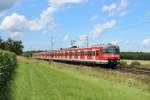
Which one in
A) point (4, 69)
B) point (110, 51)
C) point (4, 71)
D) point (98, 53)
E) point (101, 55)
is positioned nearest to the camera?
point (4, 71)

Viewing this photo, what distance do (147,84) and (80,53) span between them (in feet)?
121

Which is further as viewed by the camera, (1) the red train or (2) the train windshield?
(2) the train windshield

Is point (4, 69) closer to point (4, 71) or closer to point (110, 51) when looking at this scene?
point (4, 71)

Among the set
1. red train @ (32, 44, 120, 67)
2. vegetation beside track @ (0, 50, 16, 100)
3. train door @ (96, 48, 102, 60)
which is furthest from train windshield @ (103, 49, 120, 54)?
vegetation beside track @ (0, 50, 16, 100)

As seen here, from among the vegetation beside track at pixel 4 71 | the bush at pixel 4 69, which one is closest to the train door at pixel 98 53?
the bush at pixel 4 69

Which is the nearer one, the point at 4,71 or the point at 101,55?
the point at 4,71

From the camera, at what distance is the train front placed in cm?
4925

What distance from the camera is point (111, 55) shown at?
4966 centimetres

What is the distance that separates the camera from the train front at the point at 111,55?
1939 inches

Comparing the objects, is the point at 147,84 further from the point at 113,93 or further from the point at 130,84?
the point at 113,93

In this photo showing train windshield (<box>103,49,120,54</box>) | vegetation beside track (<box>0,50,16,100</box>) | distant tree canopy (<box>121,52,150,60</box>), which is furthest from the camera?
distant tree canopy (<box>121,52,150,60</box>)

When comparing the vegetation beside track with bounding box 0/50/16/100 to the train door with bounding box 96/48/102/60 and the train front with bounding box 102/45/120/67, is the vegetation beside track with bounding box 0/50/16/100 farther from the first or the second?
the train door with bounding box 96/48/102/60

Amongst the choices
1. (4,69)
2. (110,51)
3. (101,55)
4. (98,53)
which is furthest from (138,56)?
(4,69)

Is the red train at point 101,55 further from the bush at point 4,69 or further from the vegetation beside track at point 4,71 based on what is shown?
the vegetation beside track at point 4,71
